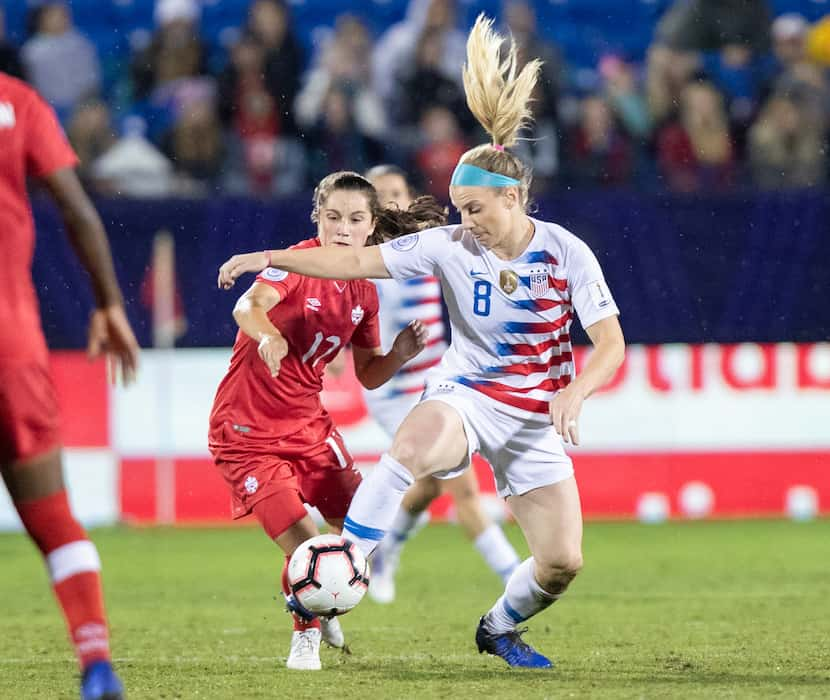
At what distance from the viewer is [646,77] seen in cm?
1273

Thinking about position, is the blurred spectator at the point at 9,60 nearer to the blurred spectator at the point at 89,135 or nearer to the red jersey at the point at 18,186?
the blurred spectator at the point at 89,135

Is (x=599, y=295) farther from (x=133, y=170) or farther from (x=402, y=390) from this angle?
(x=133, y=170)

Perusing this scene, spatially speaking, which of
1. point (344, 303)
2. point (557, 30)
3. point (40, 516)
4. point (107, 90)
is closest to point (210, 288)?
point (107, 90)

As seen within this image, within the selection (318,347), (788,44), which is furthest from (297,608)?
(788,44)

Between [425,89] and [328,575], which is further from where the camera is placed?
[425,89]

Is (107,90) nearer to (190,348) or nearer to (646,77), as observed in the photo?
(190,348)

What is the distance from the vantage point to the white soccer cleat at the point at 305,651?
601cm

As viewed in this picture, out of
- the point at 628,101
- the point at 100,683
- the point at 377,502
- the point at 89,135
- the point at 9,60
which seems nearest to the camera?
the point at 100,683

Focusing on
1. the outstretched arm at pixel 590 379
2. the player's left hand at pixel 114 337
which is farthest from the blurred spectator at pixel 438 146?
the player's left hand at pixel 114 337

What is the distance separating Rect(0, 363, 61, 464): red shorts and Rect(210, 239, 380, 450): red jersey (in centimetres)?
186

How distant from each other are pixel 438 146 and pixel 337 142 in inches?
28.9

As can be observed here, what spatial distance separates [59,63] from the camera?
12.7 metres

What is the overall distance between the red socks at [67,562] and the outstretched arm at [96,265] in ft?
1.35

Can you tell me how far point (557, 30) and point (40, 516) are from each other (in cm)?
1028
